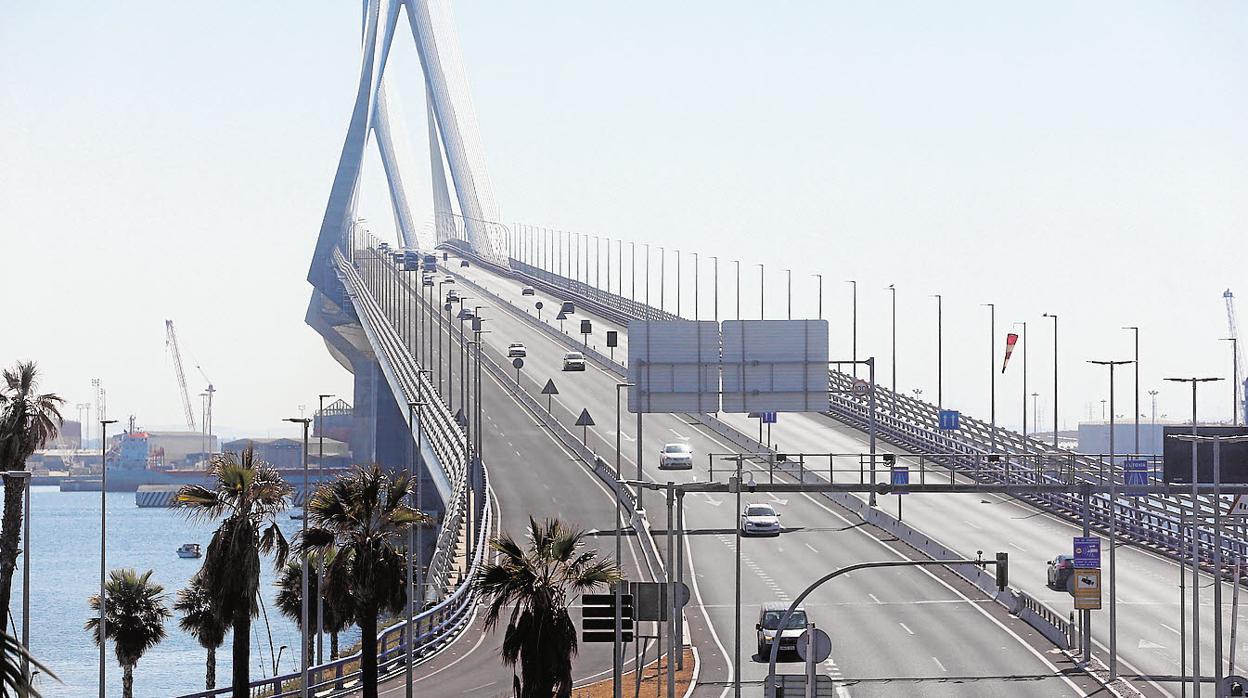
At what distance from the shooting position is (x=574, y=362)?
12256 centimetres

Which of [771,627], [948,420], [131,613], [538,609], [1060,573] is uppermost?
[948,420]

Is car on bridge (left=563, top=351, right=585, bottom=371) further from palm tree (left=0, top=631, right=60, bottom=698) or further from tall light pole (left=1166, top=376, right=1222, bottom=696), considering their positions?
palm tree (left=0, top=631, right=60, bottom=698)

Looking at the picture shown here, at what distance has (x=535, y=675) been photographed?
112 ft

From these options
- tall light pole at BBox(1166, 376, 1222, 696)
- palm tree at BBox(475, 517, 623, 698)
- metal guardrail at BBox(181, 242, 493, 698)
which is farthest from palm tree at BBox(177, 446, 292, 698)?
tall light pole at BBox(1166, 376, 1222, 696)

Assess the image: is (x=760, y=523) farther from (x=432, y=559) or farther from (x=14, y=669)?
(x=14, y=669)

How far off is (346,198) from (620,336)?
190ft

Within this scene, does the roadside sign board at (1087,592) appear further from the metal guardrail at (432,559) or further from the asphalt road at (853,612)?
the metal guardrail at (432,559)

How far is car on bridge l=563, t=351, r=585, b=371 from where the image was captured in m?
122

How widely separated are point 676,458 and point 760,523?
13.9 metres

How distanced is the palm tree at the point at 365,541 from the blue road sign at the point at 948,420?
5106cm

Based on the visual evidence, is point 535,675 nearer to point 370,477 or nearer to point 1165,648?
point 370,477

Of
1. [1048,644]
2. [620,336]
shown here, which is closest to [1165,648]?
[1048,644]

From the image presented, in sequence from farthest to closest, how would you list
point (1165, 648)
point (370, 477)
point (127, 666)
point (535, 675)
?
point (127, 666) < point (1165, 648) < point (370, 477) < point (535, 675)

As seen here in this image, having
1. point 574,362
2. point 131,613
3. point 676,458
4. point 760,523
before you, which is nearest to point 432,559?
point 760,523
